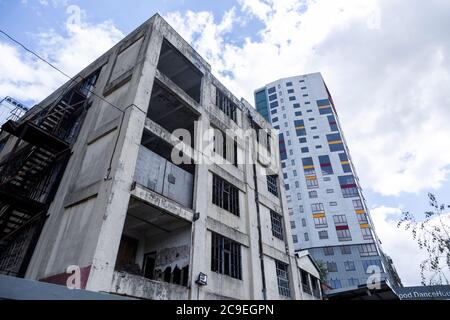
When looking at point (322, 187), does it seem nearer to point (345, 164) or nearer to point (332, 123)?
point (345, 164)

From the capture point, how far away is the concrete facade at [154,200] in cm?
1029

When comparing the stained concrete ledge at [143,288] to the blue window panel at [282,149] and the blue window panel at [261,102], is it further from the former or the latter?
the blue window panel at [261,102]

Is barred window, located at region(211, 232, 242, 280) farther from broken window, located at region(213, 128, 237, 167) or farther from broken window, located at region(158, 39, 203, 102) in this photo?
broken window, located at region(158, 39, 203, 102)

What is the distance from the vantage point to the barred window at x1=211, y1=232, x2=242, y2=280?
45.4 ft

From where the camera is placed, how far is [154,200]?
11992mm

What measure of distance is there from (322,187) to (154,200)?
5335cm

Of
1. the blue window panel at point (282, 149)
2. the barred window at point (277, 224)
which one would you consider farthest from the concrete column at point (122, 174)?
the blue window panel at point (282, 149)

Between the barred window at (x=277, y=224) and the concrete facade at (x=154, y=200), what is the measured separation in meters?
0.46

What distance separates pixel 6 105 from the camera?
36.3m

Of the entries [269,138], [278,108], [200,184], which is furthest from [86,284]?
[278,108]

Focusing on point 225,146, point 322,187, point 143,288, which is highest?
point 322,187

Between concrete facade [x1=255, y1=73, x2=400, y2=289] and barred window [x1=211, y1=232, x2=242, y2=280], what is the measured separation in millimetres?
34623

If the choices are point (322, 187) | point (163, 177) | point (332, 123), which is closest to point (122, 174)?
point (163, 177)
